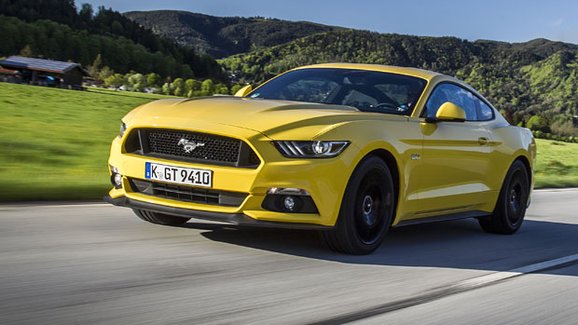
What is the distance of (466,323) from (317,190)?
1428 millimetres

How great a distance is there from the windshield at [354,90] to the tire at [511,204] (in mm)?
1732

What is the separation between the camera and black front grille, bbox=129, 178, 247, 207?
16.4 feet

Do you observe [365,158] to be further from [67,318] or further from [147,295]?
[67,318]

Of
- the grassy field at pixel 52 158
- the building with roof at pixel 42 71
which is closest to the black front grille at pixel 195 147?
the grassy field at pixel 52 158

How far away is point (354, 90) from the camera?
20.6 feet

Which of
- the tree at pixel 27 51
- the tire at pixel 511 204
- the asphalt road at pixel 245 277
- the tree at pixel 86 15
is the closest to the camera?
the asphalt road at pixel 245 277

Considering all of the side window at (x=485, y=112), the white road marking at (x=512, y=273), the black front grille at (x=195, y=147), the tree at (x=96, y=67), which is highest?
the side window at (x=485, y=112)

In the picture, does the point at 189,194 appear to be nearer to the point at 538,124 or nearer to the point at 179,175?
the point at 179,175

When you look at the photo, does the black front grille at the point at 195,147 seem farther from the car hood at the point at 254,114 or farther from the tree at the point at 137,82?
the tree at the point at 137,82

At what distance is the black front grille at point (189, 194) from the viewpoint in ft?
16.4

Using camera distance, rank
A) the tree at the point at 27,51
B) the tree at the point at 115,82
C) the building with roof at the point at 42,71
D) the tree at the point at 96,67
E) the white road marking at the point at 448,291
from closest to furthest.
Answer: the white road marking at the point at 448,291
the building with roof at the point at 42,71
the tree at the point at 115,82
the tree at the point at 96,67
the tree at the point at 27,51

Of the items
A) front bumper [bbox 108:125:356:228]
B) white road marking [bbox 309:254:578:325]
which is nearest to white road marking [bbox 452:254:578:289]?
white road marking [bbox 309:254:578:325]

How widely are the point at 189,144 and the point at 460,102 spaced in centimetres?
296

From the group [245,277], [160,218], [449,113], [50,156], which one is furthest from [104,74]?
[245,277]
